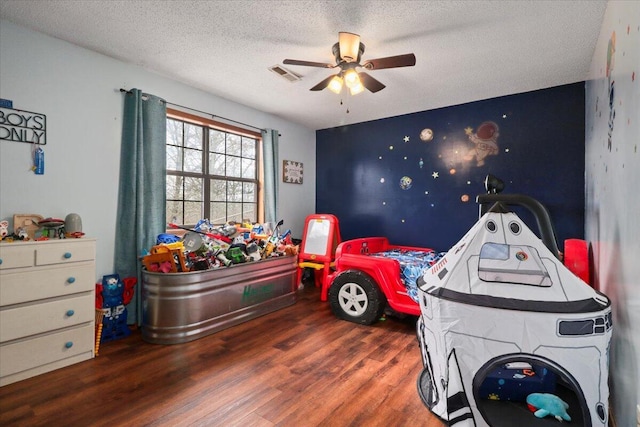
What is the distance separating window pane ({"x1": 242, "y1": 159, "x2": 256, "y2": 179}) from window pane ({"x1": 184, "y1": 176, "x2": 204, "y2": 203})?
0.67 metres

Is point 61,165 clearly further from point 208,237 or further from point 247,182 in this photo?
point 247,182

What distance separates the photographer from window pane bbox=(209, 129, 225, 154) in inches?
148

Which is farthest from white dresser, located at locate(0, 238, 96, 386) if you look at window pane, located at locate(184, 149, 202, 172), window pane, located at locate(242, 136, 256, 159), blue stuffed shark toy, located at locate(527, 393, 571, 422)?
blue stuffed shark toy, located at locate(527, 393, 571, 422)

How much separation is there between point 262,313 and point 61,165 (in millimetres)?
2200

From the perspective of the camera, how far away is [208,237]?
Result: 3184mm

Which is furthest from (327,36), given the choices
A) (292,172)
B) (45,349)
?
(45,349)

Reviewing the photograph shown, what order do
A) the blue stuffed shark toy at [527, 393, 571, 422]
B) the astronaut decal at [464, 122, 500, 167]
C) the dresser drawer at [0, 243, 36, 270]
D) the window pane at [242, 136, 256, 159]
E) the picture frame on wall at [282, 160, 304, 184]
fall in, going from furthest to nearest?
the picture frame on wall at [282, 160, 304, 184]
the window pane at [242, 136, 256, 159]
the astronaut decal at [464, 122, 500, 167]
the dresser drawer at [0, 243, 36, 270]
the blue stuffed shark toy at [527, 393, 571, 422]

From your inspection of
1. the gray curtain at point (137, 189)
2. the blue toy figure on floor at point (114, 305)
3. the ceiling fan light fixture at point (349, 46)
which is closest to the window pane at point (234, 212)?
the gray curtain at point (137, 189)

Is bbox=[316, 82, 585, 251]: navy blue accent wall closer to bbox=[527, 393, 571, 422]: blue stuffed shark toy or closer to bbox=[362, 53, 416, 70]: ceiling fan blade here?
bbox=[362, 53, 416, 70]: ceiling fan blade

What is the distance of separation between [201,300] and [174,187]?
144 centimetres

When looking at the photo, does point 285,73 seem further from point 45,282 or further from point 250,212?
point 45,282

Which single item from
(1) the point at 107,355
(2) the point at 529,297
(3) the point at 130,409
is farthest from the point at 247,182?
(2) the point at 529,297

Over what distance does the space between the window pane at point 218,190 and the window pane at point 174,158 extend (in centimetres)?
45

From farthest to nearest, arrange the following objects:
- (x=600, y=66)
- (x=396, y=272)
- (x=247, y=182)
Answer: (x=247, y=182), (x=396, y=272), (x=600, y=66)
